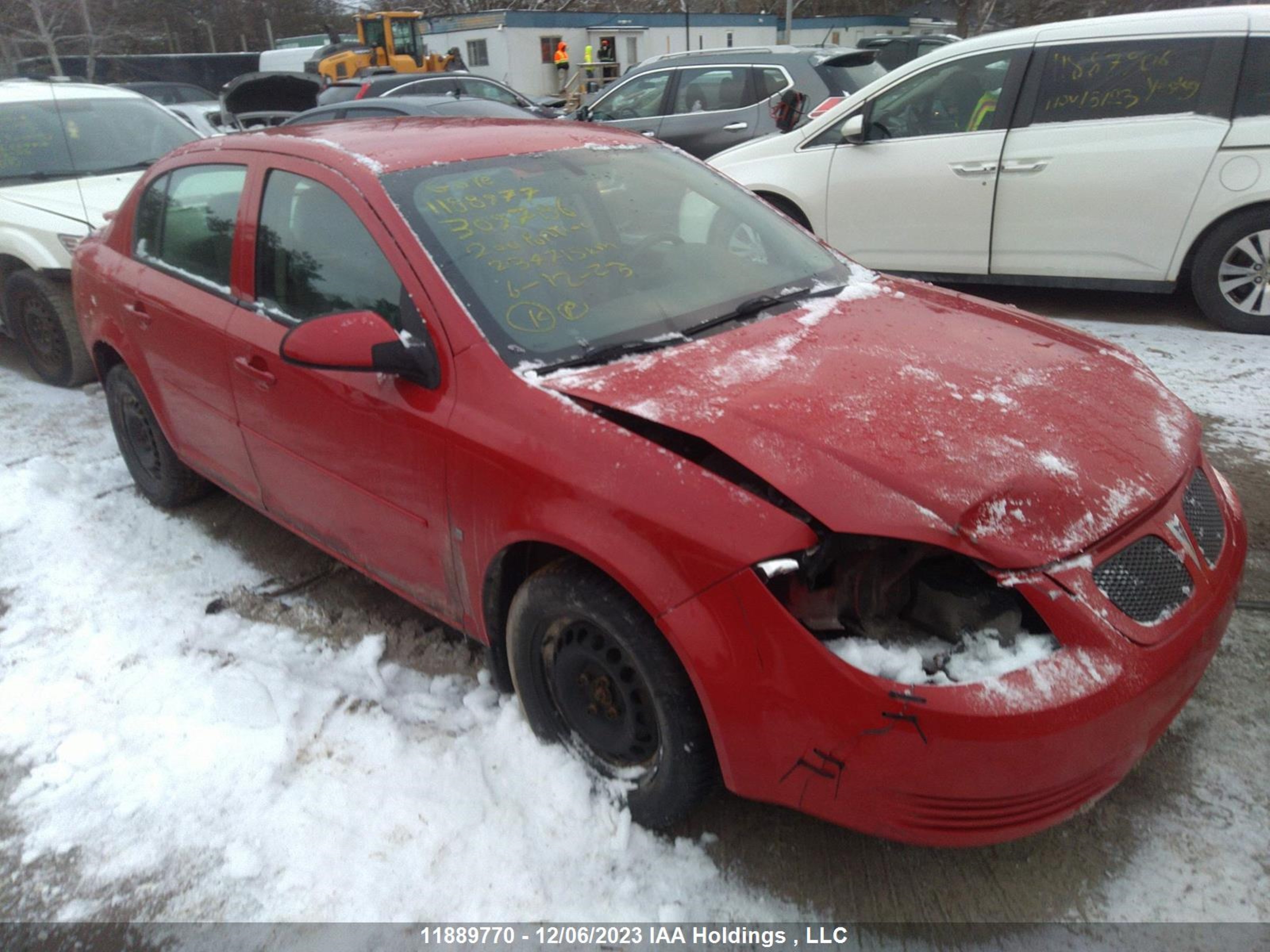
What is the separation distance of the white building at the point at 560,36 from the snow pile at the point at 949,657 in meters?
29.3

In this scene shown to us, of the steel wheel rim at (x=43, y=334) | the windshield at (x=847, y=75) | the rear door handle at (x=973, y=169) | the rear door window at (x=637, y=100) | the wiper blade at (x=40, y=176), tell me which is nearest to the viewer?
the steel wheel rim at (x=43, y=334)

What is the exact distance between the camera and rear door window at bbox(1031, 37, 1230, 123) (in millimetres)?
5082

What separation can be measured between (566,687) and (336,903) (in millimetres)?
739

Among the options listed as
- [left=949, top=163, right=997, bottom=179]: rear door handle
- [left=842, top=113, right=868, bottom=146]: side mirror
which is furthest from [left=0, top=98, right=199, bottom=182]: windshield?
[left=949, top=163, right=997, bottom=179]: rear door handle

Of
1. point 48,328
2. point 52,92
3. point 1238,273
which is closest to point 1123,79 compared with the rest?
point 1238,273

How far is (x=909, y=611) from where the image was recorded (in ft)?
6.40

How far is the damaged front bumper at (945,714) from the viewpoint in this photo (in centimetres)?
173

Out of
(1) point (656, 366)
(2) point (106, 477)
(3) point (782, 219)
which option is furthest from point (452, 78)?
(1) point (656, 366)

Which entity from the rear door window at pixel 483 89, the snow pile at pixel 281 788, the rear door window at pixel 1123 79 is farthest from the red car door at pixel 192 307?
the rear door window at pixel 483 89

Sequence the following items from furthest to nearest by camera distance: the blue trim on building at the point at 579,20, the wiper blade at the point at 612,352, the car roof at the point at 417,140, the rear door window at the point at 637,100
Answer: the blue trim on building at the point at 579,20 → the rear door window at the point at 637,100 → the car roof at the point at 417,140 → the wiper blade at the point at 612,352

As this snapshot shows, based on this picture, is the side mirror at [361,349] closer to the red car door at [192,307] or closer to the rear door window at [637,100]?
the red car door at [192,307]

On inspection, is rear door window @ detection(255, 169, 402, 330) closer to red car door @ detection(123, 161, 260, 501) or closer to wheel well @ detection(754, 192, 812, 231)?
red car door @ detection(123, 161, 260, 501)

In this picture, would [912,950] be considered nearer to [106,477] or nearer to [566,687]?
[566,687]

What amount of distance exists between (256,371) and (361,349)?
0.82 meters
